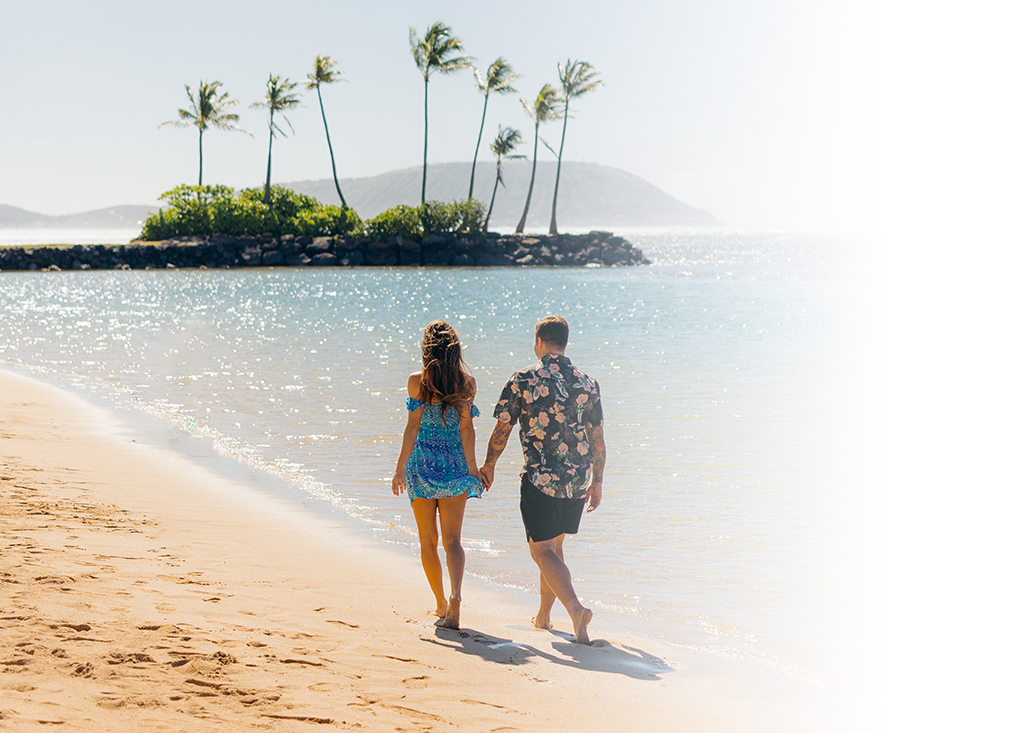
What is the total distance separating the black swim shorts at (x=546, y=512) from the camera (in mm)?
4336

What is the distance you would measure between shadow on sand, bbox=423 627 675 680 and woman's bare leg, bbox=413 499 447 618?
0.71 ft

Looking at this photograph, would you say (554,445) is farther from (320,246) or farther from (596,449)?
(320,246)

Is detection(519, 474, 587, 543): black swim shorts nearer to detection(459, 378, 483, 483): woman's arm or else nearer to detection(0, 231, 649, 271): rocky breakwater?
detection(459, 378, 483, 483): woman's arm

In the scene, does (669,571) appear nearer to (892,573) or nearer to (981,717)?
(892,573)

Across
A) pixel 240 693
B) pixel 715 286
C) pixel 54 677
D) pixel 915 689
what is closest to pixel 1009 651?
pixel 915 689

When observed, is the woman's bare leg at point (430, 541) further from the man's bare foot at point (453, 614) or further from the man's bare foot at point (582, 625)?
the man's bare foot at point (582, 625)

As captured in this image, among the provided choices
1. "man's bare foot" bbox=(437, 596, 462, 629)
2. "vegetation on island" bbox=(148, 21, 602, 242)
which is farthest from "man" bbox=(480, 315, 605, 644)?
"vegetation on island" bbox=(148, 21, 602, 242)

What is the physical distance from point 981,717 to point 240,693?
10.9ft

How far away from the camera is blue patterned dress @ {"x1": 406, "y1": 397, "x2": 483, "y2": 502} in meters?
4.36

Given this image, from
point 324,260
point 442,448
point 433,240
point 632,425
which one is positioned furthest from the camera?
point 433,240

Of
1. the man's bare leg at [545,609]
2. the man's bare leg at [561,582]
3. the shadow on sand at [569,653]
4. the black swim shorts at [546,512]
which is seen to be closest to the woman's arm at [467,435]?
the black swim shorts at [546,512]

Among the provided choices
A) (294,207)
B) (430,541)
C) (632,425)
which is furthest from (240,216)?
(430,541)

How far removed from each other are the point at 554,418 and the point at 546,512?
1.58 ft

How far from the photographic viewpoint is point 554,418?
14.1ft
